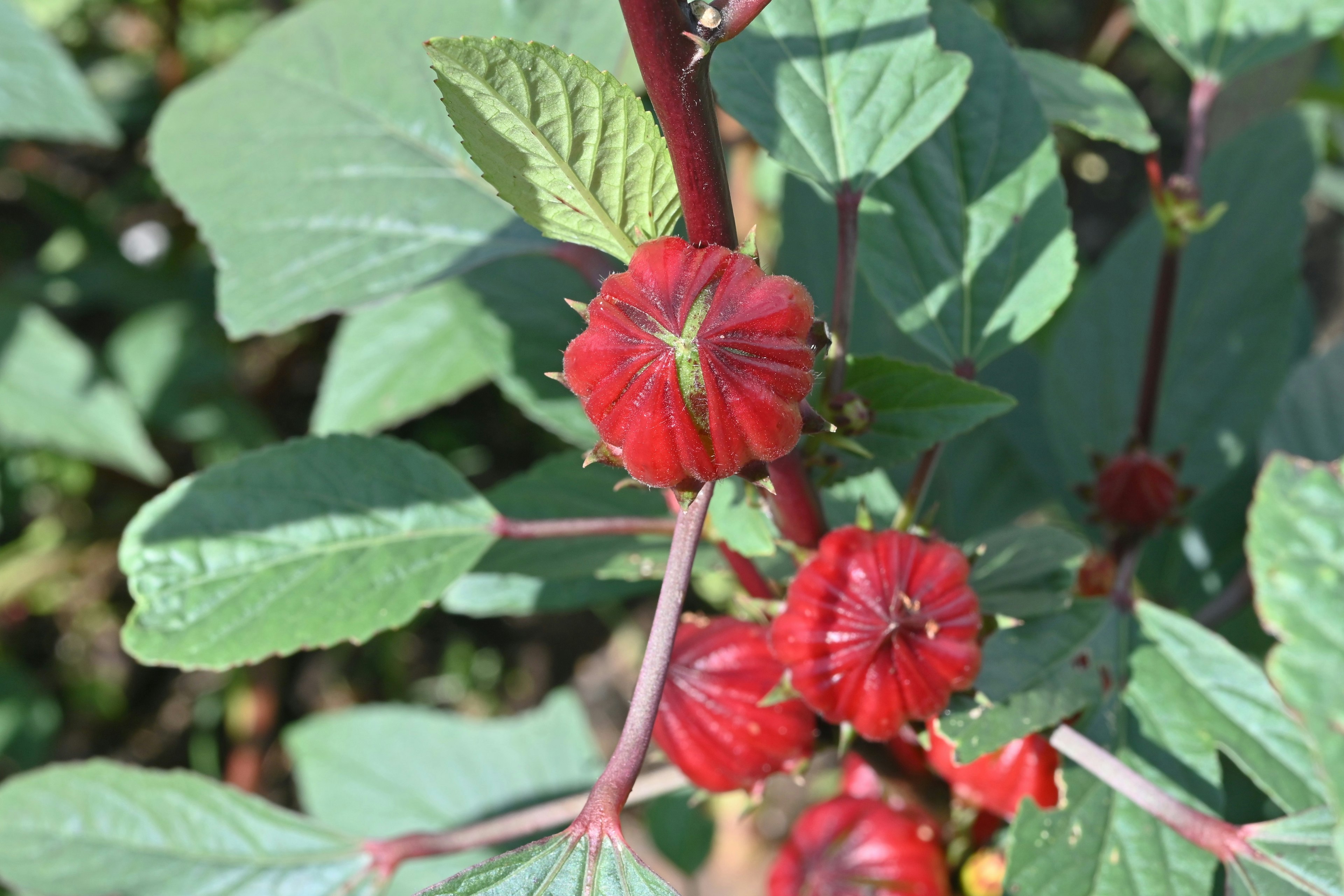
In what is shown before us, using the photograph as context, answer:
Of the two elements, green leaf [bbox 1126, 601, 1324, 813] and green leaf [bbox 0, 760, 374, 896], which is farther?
green leaf [bbox 0, 760, 374, 896]

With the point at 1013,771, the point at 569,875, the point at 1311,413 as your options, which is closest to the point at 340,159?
the point at 569,875

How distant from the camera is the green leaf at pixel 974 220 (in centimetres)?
97

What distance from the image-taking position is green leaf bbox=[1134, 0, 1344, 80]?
3.84 ft

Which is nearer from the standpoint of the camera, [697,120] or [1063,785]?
[697,120]

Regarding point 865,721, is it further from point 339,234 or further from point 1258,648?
point 1258,648

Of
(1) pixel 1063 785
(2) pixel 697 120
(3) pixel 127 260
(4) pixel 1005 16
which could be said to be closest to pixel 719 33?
(2) pixel 697 120

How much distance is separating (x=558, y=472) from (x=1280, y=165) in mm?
1033


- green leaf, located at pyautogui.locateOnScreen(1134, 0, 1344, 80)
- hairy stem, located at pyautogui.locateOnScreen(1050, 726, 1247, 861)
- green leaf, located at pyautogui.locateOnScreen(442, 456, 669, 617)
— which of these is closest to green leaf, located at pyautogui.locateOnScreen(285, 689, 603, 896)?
green leaf, located at pyautogui.locateOnScreen(442, 456, 669, 617)

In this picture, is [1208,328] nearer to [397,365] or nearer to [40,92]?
[397,365]

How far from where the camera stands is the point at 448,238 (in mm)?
1190

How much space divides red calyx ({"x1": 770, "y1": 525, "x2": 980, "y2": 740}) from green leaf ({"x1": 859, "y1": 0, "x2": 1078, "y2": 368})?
228 mm

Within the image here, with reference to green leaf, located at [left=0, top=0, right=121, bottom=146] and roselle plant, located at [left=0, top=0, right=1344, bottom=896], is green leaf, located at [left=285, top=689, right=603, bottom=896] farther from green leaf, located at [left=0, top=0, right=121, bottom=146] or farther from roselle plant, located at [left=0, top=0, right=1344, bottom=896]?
green leaf, located at [left=0, top=0, right=121, bottom=146]

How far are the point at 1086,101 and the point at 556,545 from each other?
702 millimetres

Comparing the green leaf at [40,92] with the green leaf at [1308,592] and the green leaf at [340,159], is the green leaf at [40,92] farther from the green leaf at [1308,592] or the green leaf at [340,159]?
the green leaf at [1308,592]
